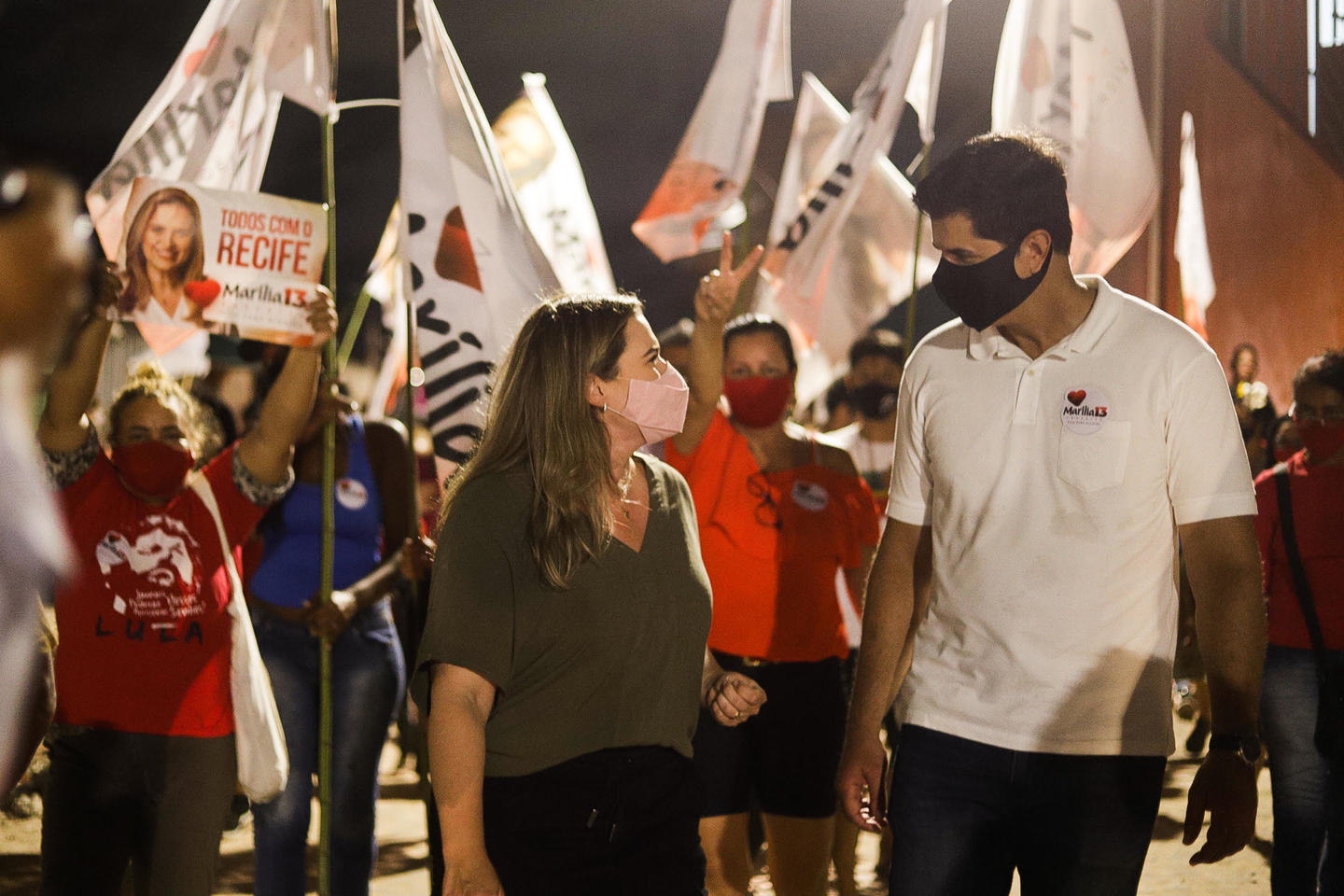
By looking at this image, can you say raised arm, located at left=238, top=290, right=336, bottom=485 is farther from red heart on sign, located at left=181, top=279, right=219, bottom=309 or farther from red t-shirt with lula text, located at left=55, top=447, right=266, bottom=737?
red heart on sign, located at left=181, top=279, right=219, bottom=309

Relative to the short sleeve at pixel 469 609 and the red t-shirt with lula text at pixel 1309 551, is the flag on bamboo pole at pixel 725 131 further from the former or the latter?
the short sleeve at pixel 469 609

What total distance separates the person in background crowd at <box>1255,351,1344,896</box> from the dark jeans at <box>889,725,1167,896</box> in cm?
212

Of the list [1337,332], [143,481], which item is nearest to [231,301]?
[143,481]

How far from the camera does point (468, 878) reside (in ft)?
8.25

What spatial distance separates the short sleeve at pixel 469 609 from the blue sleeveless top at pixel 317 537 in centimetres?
235

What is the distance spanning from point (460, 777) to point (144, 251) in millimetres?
2577

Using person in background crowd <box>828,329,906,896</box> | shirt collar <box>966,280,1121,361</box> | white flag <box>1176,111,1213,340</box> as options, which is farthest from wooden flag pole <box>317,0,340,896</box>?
white flag <box>1176,111,1213,340</box>

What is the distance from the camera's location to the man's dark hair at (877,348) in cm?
748

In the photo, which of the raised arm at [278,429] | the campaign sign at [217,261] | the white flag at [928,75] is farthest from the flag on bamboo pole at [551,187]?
the raised arm at [278,429]

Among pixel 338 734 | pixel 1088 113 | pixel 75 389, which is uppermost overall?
pixel 1088 113

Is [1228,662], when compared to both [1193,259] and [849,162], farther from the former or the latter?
[1193,259]

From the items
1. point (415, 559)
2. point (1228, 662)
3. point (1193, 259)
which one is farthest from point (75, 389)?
point (1193, 259)

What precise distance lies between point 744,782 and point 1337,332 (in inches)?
327

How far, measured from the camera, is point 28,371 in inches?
35.5
